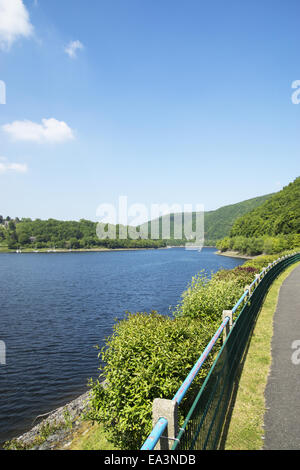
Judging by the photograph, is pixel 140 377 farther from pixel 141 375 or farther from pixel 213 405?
pixel 213 405

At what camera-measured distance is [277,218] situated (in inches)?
4771

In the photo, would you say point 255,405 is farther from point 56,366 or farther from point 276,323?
point 56,366

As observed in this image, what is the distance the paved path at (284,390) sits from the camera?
16.3 feet

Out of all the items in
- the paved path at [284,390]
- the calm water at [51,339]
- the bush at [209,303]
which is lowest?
the calm water at [51,339]

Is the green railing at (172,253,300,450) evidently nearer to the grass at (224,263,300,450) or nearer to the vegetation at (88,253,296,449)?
the grass at (224,263,300,450)

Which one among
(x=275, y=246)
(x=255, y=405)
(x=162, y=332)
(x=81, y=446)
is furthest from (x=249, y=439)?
(x=275, y=246)

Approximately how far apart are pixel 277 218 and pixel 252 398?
125187 mm

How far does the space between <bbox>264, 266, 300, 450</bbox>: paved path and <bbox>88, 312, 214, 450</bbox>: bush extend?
169 centimetres

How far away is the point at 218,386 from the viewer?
17.2 ft

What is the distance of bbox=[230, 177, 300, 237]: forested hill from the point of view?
108 meters

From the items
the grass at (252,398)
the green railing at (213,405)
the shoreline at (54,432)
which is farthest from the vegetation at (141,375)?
the shoreline at (54,432)

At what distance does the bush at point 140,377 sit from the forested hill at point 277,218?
351ft

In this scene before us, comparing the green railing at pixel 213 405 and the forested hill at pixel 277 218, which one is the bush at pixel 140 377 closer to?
the green railing at pixel 213 405

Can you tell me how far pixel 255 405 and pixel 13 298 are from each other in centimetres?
3777
